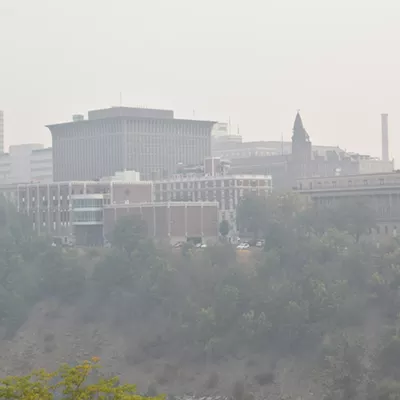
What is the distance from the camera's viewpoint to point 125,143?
570 feet

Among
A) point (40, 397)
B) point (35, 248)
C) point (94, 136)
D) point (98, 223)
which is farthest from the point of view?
point (94, 136)

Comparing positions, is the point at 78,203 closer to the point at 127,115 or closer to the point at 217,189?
the point at 217,189

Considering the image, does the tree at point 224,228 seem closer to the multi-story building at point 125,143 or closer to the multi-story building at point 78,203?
the multi-story building at point 78,203

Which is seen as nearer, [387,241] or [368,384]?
[368,384]

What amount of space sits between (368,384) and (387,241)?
30.2 meters

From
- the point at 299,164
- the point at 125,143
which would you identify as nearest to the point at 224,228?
the point at 125,143

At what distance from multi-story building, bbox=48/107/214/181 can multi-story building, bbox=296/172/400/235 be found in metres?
43.1

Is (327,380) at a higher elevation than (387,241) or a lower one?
lower

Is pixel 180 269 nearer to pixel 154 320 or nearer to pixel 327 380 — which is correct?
pixel 154 320

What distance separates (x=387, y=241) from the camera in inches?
4183

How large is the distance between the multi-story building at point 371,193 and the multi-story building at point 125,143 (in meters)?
43.1

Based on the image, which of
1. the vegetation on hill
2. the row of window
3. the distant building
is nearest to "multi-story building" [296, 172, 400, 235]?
the row of window

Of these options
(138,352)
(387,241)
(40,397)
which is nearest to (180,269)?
(138,352)

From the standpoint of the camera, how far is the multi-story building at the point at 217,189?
138m
